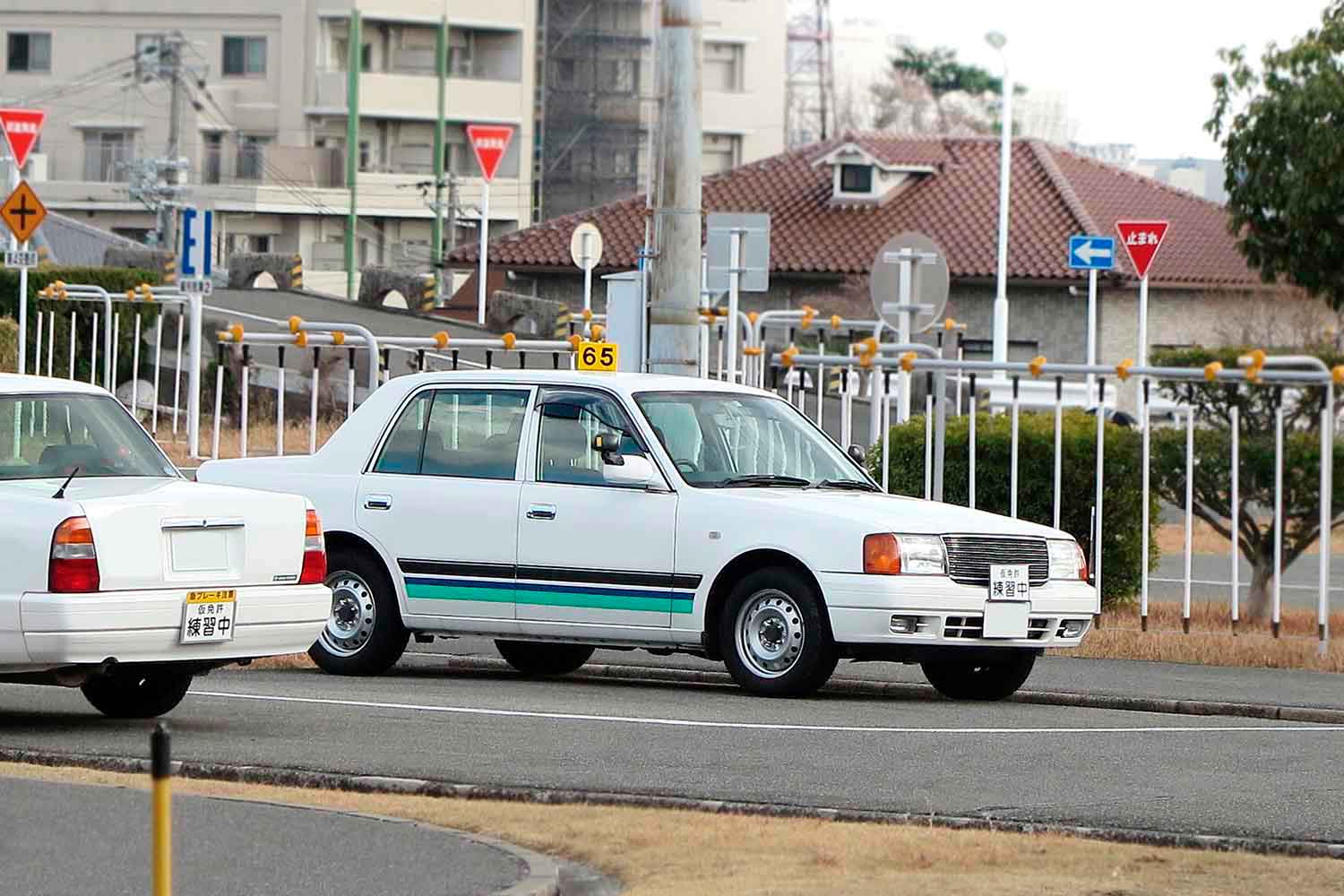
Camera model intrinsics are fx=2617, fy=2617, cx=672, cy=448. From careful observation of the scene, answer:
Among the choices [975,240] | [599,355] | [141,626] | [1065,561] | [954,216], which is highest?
[954,216]

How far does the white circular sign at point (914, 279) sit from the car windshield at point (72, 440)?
8.89 metres

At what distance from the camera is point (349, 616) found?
14.8 metres

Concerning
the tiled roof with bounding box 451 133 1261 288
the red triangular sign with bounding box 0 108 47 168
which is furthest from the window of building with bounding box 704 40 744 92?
the red triangular sign with bounding box 0 108 47 168

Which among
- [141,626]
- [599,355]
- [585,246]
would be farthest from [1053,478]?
[585,246]

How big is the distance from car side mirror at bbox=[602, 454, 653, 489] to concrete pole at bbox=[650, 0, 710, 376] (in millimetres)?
3841

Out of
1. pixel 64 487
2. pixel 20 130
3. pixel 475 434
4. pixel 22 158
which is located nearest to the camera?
pixel 64 487

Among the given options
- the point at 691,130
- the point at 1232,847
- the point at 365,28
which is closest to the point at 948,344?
the point at 691,130

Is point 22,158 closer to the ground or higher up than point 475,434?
higher up

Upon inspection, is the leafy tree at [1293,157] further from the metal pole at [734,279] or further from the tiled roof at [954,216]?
the tiled roof at [954,216]

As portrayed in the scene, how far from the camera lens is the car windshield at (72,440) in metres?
11.9

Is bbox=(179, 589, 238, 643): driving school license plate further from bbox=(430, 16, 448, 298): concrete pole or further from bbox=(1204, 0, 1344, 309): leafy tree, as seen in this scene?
bbox=(430, 16, 448, 298): concrete pole

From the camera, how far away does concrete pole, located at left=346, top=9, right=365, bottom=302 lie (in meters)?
79.4

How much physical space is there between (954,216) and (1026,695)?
1831 inches

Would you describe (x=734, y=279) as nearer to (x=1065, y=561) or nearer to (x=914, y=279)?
(x=914, y=279)
